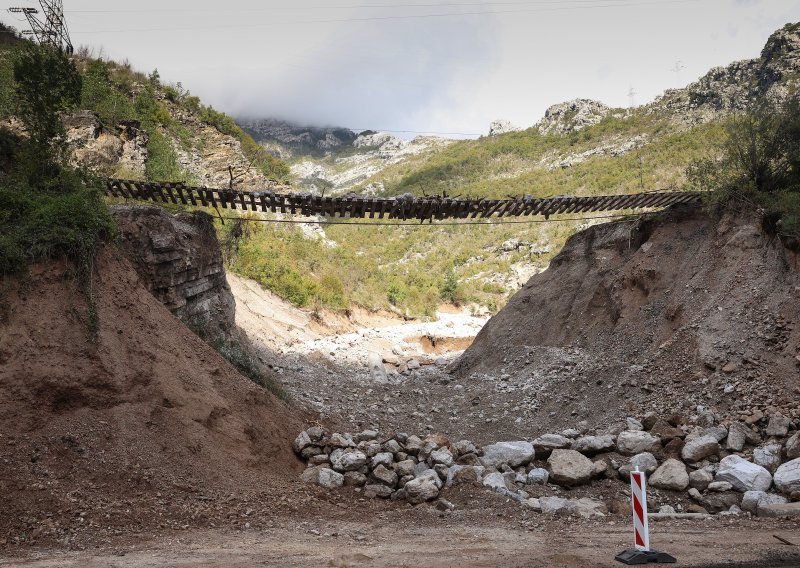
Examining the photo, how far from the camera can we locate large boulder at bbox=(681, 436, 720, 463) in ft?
24.5

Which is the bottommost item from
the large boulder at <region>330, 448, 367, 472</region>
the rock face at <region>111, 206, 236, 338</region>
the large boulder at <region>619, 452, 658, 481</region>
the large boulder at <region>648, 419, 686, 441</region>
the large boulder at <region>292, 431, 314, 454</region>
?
the large boulder at <region>619, 452, 658, 481</region>

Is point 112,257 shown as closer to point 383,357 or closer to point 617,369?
point 617,369

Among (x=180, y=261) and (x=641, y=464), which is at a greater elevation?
(x=180, y=261)

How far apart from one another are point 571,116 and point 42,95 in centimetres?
7702

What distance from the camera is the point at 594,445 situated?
26.7ft

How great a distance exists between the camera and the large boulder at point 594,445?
810 centimetres

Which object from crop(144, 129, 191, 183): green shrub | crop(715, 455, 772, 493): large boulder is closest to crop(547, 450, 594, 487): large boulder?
crop(715, 455, 772, 493): large boulder

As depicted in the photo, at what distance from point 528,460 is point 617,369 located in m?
3.86

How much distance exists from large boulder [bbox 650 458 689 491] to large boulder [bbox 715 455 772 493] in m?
0.42

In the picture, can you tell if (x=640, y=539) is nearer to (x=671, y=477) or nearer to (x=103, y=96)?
(x=671, y=477)

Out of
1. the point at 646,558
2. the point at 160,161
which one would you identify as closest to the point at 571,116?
the point at 160,161

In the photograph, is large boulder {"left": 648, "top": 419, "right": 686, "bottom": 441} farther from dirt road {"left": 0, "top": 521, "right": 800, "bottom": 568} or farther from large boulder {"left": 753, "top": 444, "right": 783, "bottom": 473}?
dirt road {"left": 0, "top": 521, "right": 800, "bottom": 568}

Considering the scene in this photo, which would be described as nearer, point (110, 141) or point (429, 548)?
point (429, 548)

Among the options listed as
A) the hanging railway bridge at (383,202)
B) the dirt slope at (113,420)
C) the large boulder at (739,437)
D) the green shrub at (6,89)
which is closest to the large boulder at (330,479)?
the dirt slope at (113,420)
